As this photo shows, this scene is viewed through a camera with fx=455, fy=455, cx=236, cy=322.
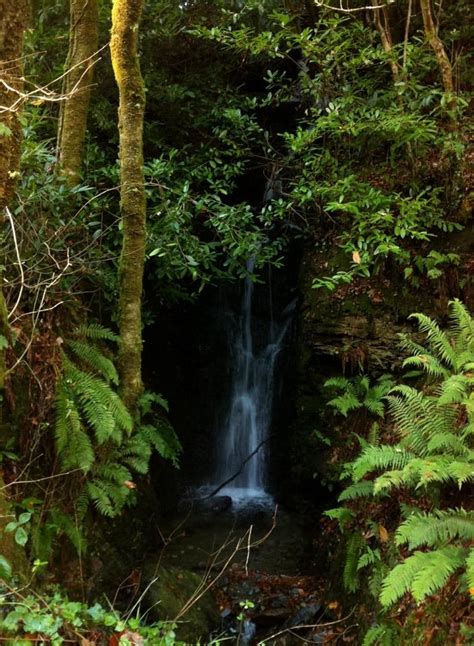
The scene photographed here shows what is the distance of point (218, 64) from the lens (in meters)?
7.38

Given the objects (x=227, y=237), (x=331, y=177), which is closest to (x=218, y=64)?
(x=331, y=177)

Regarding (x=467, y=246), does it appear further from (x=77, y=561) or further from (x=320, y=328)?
(x=77, y=561)

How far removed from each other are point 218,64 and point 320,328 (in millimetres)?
4640

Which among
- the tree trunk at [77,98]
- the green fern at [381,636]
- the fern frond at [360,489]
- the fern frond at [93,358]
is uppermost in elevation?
the tree trunk at [77,98]

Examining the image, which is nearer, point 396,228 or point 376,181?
point 396,228

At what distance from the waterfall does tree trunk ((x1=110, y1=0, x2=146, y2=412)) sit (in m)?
3.70

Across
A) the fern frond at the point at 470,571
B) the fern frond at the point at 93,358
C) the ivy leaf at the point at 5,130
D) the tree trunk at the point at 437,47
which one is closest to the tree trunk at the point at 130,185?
the fern frond at the point at 93,358

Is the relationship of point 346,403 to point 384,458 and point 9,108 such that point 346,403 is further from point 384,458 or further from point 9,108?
point 9,108

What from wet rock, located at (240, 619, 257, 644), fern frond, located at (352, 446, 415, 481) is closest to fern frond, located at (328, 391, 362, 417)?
fern frond, located at (352, 446, 415, 481)

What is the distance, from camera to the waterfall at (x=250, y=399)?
8.30 metres

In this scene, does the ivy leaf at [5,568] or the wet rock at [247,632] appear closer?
the ivy leaf at [5,568]

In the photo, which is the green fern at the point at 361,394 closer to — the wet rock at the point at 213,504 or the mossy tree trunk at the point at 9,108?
the wet rock at the point at 213,504

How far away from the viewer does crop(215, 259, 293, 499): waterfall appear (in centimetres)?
830

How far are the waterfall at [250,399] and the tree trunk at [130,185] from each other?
370 cm
